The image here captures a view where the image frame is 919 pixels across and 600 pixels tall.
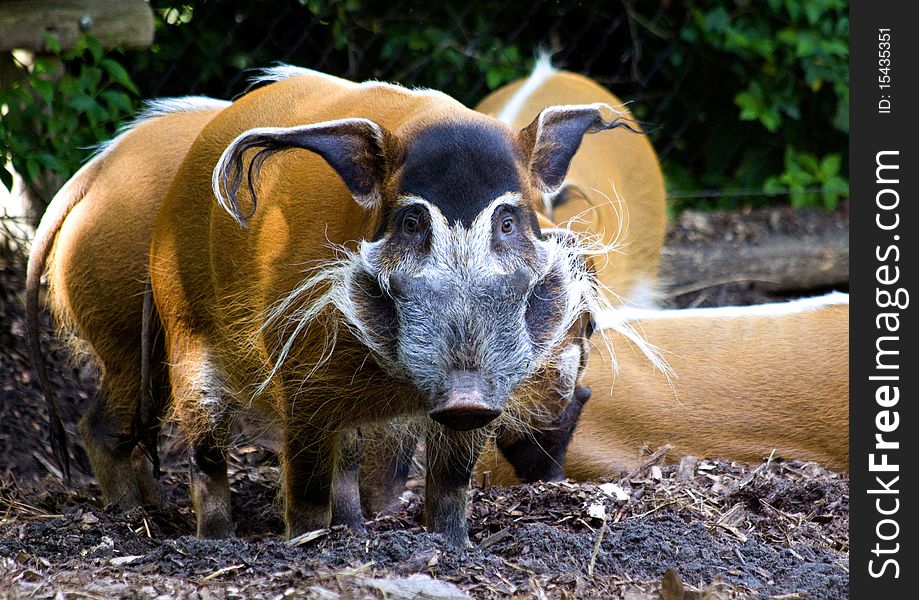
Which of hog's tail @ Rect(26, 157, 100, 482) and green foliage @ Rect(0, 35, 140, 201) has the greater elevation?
green foliage @ Rect(0, 35, 140, 201)

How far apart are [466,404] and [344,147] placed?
0.68 m

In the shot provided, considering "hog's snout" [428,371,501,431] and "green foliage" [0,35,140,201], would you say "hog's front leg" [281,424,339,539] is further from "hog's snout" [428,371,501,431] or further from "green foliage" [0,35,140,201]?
"green foliage" [0,35,140,201]

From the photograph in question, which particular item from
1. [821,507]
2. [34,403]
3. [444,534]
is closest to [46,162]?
[34,403]

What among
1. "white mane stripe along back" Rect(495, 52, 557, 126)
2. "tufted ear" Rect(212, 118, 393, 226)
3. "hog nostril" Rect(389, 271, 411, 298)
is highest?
"white mane stripe along back" Rect(495, 52, 557, 126)

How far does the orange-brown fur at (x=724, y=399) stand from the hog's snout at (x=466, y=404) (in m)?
1.73

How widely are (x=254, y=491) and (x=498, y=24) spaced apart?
136 inches

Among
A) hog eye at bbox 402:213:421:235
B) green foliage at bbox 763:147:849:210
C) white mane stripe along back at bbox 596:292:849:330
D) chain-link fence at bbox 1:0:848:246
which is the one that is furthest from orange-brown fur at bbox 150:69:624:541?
green foliage at bbox 763:147:849:210

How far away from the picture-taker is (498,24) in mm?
6715

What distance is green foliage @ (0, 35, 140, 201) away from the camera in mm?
4395

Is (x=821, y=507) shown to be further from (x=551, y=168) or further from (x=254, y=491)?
(x=254, y=491)

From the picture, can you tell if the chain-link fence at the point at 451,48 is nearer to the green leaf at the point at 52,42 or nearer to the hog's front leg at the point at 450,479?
the green leaf at the point at 52,42

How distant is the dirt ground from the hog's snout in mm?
336

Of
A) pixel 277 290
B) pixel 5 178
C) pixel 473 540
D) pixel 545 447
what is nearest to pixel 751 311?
pixel 545 447

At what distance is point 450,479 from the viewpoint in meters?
3.27
